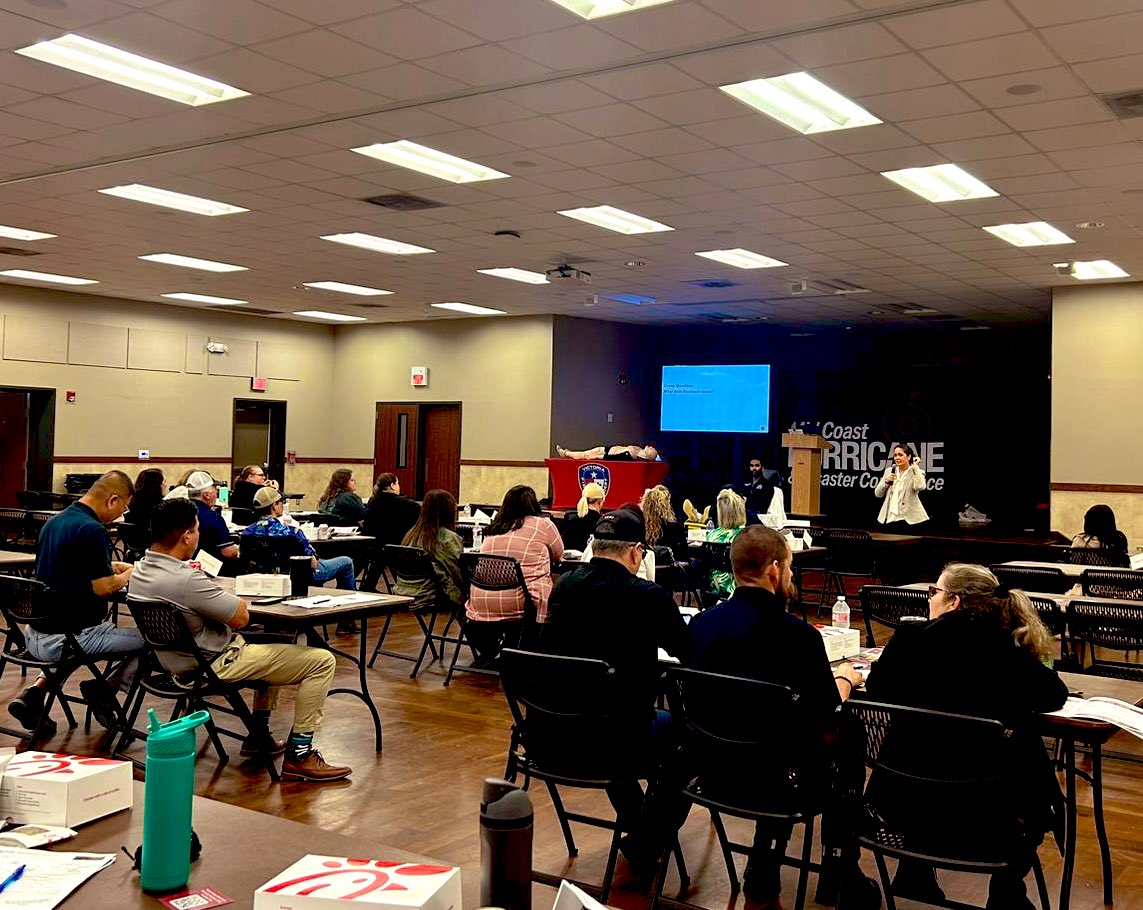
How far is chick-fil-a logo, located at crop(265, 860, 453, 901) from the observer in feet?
4.76

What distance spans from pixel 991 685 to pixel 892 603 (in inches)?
109

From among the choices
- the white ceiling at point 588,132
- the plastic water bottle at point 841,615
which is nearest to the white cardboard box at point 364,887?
the plastic water bottle at point 841,615

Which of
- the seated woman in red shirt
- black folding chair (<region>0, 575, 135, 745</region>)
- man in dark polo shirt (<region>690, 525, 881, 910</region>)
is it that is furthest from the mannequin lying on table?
man in dark polo shirt (<region>690, 525, 881, 910</region>)

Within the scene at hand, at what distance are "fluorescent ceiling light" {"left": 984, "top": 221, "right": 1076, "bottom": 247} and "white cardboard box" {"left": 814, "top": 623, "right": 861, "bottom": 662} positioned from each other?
20.5ft

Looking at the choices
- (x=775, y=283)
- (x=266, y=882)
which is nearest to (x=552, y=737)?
(x=266, y=882)

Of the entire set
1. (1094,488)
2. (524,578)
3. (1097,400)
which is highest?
(1097,400)

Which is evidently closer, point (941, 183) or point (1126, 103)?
point (1126, 103)

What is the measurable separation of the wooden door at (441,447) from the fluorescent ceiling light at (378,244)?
6.17 m

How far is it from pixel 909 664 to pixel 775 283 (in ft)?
33.0

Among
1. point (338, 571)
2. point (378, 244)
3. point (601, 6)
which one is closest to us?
point (601, 6)

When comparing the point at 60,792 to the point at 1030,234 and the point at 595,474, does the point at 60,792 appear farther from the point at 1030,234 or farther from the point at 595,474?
the point at 595,474

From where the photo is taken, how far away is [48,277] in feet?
45.8

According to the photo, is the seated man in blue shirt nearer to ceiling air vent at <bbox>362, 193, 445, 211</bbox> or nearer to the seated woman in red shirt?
the seated woman in red shirt

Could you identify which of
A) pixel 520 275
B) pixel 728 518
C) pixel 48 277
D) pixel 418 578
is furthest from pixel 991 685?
pixel 48 277
